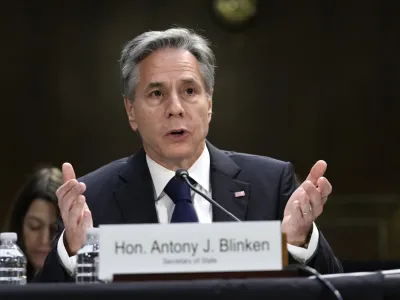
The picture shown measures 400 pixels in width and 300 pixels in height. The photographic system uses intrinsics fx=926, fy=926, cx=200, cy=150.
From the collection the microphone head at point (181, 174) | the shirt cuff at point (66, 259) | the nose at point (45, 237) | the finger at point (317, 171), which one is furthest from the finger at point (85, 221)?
Result: the nose at point (45, 237)

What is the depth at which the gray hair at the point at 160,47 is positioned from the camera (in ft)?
11.5

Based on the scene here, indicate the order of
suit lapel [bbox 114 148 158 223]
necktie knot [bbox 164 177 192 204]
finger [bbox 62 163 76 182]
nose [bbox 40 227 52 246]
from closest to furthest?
finger [bbox 62 163 76 182]
necktie knot [bbox 164 177 192 204]
suit lapel [bbox 114 148 158 223]
nose [bbox 40 227 52 246]

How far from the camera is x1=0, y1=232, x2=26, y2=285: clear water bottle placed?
9.51 ft

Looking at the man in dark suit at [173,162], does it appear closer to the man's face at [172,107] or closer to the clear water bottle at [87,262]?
the man's face at [172,107]

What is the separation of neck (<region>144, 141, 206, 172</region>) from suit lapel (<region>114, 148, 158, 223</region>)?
57mm

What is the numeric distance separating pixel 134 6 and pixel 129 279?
15.4 ft

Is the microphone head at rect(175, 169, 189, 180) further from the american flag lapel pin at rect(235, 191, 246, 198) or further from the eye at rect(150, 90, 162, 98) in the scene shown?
the eye at rect(150, 90, 162, 98)

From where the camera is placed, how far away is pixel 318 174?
3.04 m

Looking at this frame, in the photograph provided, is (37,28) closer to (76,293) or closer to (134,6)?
(134,6)

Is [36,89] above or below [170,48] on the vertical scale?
above

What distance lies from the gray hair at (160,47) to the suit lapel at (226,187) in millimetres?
278

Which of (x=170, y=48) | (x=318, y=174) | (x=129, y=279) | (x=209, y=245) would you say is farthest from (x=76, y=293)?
(x=170, y=48)

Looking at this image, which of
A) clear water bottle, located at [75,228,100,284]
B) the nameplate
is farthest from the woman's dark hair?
the nameplate

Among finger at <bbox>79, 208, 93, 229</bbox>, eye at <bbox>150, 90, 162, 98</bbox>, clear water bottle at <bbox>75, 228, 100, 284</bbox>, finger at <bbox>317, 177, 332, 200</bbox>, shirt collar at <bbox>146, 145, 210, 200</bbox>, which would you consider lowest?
clear water bottle at <bbox>75, 228, 100, 284</bbox>
